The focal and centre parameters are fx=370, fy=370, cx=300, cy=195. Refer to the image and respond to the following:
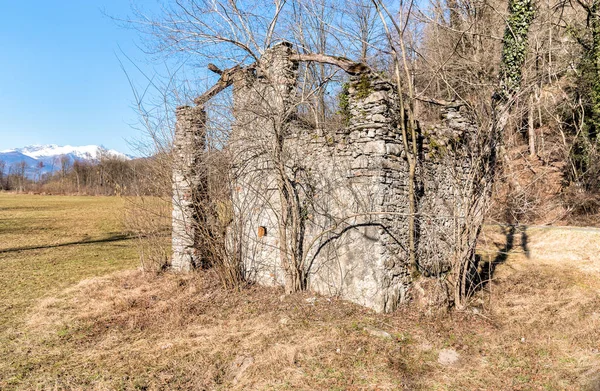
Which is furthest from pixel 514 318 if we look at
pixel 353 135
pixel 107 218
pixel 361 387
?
pixel 107 218

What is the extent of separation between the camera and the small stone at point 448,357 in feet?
16.1

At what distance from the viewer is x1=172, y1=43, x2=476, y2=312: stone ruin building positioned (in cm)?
639

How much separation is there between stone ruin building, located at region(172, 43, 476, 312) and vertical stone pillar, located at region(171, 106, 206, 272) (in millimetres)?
51

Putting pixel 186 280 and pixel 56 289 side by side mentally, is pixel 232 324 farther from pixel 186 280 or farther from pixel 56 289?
pixel 56 289

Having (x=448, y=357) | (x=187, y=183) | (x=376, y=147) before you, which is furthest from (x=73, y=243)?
(x=448, y=357)

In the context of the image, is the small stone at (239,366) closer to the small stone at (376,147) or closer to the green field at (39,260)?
the green field at (39,260)

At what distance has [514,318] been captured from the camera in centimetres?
635

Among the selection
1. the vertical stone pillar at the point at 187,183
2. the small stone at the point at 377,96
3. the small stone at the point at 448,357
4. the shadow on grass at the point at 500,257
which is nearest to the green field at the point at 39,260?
the vertical stone pillar at the point at 187,183

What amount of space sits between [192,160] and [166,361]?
472 cm

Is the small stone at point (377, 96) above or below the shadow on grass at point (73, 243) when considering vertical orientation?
above

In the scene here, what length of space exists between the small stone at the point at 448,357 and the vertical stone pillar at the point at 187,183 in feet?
16.8

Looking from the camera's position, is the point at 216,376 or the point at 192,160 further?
the point at 192,160

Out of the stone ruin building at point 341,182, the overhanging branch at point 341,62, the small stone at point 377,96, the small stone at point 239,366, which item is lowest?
the small stone at point 239,366

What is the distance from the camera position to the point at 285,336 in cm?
559
